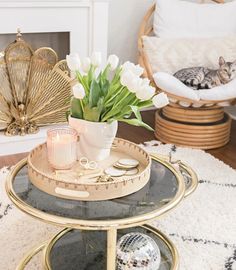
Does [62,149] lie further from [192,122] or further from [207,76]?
[207,76]

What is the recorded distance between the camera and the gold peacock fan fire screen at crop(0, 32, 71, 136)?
2547mm

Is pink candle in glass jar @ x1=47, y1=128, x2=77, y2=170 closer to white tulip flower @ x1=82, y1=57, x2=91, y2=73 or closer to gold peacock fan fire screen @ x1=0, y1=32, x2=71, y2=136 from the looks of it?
white tulip flower @ x1=82, y1=57, x2=91, y2=73

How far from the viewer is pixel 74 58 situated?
138 cm

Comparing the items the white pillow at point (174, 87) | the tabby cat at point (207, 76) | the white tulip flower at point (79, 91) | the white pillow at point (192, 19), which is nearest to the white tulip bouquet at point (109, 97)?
the white tulip flower at point (79, 91)

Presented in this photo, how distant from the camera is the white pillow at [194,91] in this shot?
258cm

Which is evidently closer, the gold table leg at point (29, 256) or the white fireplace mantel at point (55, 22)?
the gold table leg at point (29, 256)

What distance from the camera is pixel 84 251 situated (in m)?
1.52

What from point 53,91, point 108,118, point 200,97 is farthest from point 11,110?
point 108,118

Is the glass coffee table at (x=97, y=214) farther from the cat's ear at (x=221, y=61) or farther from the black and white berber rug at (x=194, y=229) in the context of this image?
the cat's ear at (x=221, y=61)

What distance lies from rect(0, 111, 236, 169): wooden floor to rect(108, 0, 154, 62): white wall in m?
0.60

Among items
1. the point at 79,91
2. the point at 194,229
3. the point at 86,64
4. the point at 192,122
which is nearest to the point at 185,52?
the point at 192,122

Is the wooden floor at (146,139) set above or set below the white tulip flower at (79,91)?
below

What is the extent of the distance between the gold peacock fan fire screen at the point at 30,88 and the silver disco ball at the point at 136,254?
147cm

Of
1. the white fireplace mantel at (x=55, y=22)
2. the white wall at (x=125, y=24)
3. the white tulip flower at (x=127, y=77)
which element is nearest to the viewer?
the white tulip flower at (x=127, y=77)
